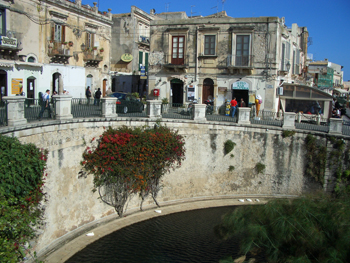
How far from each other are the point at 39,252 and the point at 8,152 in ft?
13.3

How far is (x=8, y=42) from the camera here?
68.2 ft

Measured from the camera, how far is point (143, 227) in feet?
47.0

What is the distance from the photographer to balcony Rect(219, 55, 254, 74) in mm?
21359

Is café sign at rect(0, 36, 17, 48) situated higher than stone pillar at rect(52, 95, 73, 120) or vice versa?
café sign at rect(0, 36, 17, 48)

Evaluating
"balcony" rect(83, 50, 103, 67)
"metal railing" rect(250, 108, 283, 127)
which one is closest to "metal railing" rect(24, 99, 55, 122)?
"metal railing" rect(250, 108, 283, 127)

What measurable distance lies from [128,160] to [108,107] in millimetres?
2543

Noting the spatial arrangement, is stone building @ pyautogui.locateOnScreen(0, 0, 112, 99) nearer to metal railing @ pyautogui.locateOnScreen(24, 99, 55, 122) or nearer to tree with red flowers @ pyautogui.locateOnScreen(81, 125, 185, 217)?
metal railing @ pyautogui.locateOnScreen(24, 99, 55, 122)

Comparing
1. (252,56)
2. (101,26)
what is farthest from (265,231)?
(101,26)

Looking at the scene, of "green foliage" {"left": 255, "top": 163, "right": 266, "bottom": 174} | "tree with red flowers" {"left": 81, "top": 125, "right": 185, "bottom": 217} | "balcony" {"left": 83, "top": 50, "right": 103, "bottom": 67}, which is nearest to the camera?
"tree with red flowers" {"left": 81, "top": 125, "right": 185, "bottom": 217}

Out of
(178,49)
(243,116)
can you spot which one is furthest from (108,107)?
(178,49)

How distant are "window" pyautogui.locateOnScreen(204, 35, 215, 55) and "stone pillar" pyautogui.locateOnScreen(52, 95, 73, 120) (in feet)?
37.8

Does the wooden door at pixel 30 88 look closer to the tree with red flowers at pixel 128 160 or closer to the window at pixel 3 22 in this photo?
the window at pixel 3 22

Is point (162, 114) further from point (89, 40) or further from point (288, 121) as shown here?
point (89, 40)

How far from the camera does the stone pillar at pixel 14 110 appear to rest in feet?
36.1
